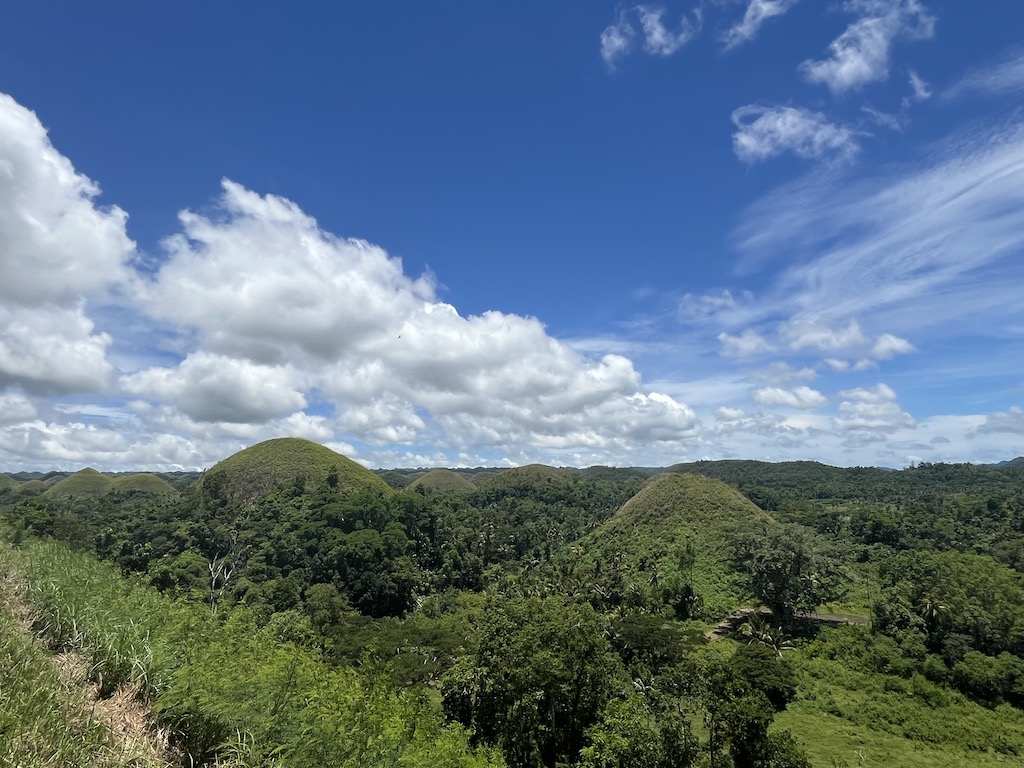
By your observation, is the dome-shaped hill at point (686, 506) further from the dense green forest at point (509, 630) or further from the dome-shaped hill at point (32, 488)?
the dome-shaped hill at point (32, 488)

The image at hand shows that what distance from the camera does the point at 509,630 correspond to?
85.3 feet

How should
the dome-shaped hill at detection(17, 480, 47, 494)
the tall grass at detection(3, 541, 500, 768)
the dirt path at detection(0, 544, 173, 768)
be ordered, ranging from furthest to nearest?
the dome-shaped hill at detection(17, 480, 47, 494) → the tall grass at detection(3, 541, 500, 768) → the dirt path at detection(0, 544, 173, 768)

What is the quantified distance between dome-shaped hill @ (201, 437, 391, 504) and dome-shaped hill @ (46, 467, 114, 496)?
5069cm

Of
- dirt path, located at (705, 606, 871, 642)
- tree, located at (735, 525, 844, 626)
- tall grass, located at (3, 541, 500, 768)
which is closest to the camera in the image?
tall grass, located at (3, 541, 500, 768)

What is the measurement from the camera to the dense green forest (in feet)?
26.0

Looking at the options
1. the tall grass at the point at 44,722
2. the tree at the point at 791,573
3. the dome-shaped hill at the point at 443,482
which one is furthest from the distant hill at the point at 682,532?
the dome-shaped hill at the point at 443,482

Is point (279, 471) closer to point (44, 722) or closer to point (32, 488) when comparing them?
point (32, 488)

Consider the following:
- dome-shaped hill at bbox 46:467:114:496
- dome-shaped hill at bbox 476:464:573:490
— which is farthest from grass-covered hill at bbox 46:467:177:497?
dome-shaped hill at bbox 476:464:573:490

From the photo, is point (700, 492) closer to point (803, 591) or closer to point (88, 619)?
point (803, 591)

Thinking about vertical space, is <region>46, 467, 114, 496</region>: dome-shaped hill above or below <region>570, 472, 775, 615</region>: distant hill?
above

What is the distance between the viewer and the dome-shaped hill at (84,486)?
14788 centimetres

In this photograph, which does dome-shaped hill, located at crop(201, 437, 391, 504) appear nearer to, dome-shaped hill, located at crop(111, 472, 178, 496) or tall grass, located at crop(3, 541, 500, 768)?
dome-shaped hill, located at crop(111, 472, 178, 496)

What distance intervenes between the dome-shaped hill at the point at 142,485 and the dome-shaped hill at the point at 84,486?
2495 mm

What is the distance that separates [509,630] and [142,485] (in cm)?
16191
